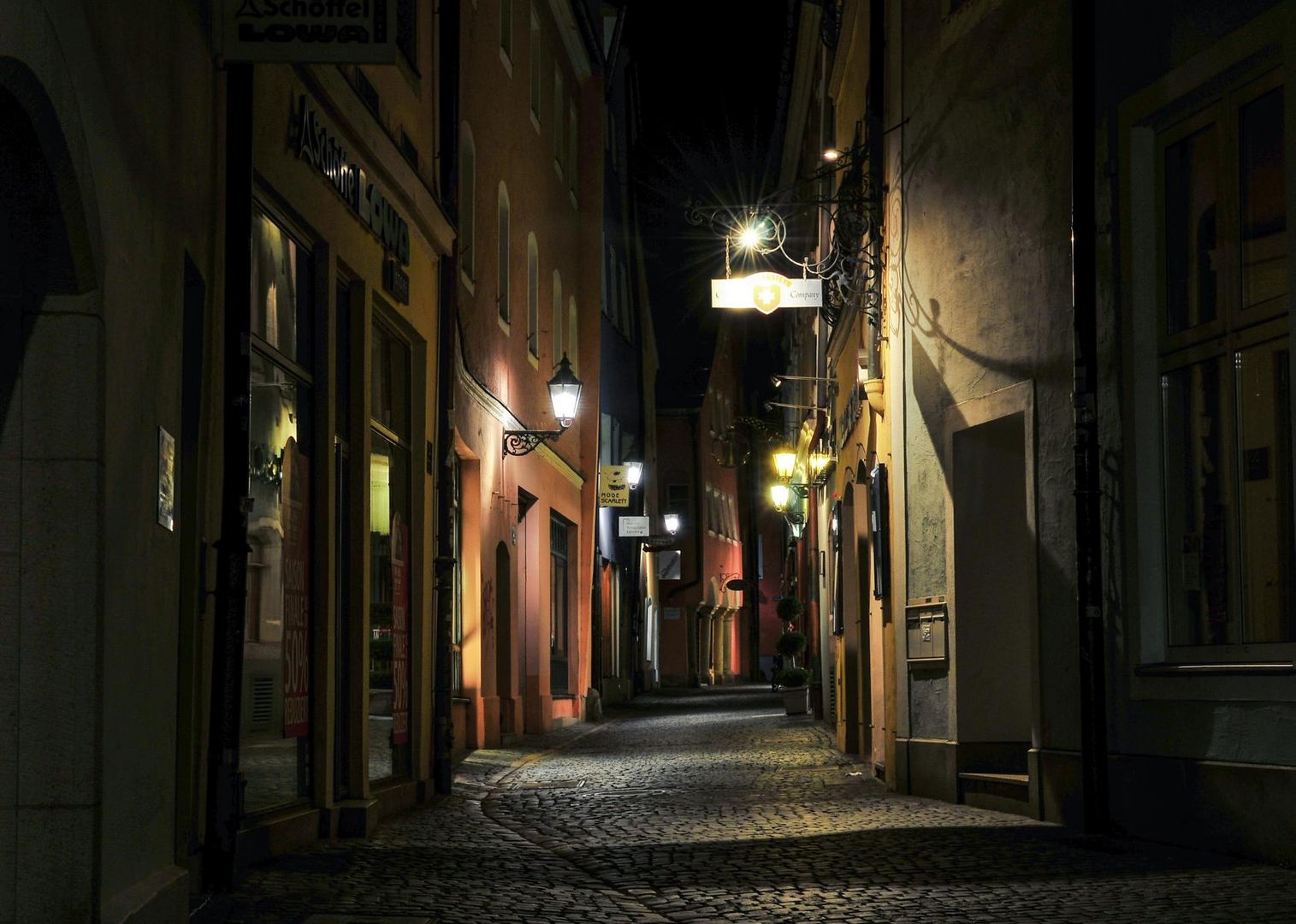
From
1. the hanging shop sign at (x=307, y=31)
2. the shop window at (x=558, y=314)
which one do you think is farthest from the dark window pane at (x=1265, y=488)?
the shop window at (x=558, y=314)

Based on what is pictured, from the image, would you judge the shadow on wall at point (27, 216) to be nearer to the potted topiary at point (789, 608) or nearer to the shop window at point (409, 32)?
the shop window at point (409, 32)

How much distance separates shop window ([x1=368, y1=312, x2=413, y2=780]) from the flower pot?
614 inches

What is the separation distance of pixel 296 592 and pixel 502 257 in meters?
12.0

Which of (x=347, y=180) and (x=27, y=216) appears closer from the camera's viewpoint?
(x=27, y=216)

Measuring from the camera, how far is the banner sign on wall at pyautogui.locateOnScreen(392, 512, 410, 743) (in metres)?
12.5

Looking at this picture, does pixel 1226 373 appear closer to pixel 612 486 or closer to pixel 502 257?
pixel 502 257

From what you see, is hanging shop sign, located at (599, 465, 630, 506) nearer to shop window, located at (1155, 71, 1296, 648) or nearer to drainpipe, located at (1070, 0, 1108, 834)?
drainpipe, located at (1070, 0, 1108, 834)

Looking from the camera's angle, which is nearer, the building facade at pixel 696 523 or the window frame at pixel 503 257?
the window frame at pixel 503 257

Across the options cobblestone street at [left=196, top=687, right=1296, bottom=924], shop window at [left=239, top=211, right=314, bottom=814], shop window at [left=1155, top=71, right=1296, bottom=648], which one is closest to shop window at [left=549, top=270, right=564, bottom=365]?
cobblestone street at [left=196, top=687, right=1296, bottom=924]

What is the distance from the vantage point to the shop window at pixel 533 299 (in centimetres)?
2345

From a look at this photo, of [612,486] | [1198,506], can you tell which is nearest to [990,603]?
[1198,506]

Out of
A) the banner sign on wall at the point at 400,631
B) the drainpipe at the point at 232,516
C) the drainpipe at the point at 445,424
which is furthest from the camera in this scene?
the drainpipe at the point at 445,424

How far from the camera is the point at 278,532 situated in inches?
380

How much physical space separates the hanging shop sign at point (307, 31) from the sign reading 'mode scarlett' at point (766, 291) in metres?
8.88
